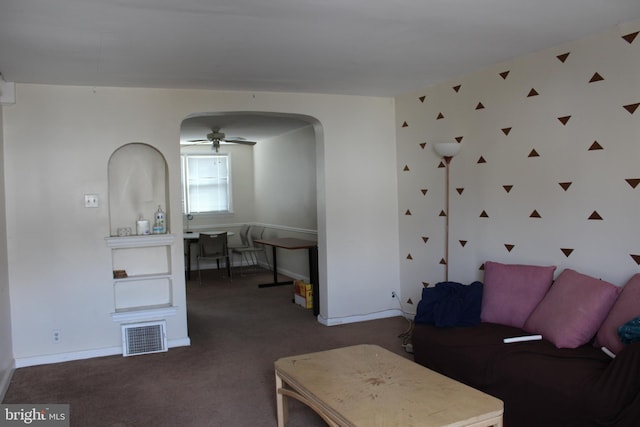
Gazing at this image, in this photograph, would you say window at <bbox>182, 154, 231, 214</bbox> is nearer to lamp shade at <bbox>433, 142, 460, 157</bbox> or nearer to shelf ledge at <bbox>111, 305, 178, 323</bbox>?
shelf ledge at <bbox>111, 305, 178, 323</bbox>

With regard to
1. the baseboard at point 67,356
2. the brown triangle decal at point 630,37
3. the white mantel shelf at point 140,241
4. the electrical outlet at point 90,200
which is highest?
the brown triangle decal at point 630,37

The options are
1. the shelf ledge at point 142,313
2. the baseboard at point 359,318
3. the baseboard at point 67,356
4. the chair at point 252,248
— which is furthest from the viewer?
the chair at point 252,248

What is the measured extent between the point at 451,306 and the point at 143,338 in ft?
8.87

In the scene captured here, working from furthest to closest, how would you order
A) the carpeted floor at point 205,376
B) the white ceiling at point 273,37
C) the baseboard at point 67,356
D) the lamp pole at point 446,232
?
the lamp pole at point 446,232 → the baseboard at point 67,356 → the carpeted floor at point 205,376 → the white ceiling at point 273,37

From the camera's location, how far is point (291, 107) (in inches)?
197

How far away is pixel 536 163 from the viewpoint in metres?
3.78

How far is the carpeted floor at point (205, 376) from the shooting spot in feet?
10.6

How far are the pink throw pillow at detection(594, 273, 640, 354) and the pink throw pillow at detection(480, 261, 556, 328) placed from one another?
57 centimetres

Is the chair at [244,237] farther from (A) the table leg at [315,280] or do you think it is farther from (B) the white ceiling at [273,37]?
(B) the white ceiling at [273,37]

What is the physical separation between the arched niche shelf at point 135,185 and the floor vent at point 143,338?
0.89 m

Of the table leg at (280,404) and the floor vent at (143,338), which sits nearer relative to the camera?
the table leg at (280,404)

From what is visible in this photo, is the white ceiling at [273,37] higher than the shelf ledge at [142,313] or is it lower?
Result: higher

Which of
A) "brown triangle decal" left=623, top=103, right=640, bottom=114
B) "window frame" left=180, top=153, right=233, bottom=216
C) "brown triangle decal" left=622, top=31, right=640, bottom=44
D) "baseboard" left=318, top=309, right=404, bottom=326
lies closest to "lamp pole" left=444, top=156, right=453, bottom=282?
"baseboard" left=318, top=309, right=404, bottom=326

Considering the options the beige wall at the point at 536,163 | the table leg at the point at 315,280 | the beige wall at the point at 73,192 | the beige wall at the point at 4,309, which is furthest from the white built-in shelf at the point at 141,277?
the beige wall at the point at 536,163
